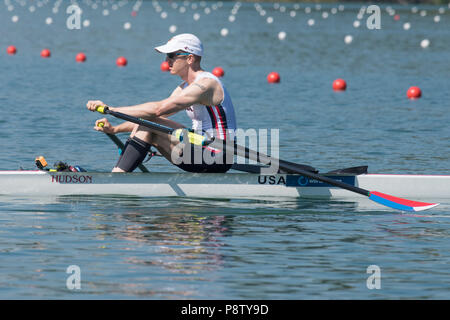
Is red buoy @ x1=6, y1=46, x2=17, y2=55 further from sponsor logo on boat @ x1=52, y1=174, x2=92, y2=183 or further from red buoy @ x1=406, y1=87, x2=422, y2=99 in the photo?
sponsor logo on boat @ x1=52, y1=174, x2=92, y2=183

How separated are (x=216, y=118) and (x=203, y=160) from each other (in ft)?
2.14

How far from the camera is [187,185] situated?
1237cm

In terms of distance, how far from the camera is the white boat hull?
12.3m

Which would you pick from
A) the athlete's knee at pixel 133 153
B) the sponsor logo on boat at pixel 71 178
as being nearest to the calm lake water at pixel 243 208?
the sponsor logo on boat at pixel 71 178

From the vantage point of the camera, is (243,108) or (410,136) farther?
(243,108)

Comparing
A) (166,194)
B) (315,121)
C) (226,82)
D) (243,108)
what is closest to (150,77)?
(226,82)

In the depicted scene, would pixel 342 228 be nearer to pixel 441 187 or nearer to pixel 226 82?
pixel 441 187

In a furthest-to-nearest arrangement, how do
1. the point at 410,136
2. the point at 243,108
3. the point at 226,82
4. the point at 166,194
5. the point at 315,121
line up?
the point at 226,82, the point at 243,108, the point at 315,121, the point at 410,136, the point at 166,194

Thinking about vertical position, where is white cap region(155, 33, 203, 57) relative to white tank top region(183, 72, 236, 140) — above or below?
above

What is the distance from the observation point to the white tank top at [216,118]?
11.7 m

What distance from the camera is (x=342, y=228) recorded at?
36.8 feet

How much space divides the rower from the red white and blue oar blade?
184 cm

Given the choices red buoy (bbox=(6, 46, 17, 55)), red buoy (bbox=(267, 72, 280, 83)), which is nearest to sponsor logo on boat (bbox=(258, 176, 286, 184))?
red buoy (bbox=(267, 72, 280, 83))
